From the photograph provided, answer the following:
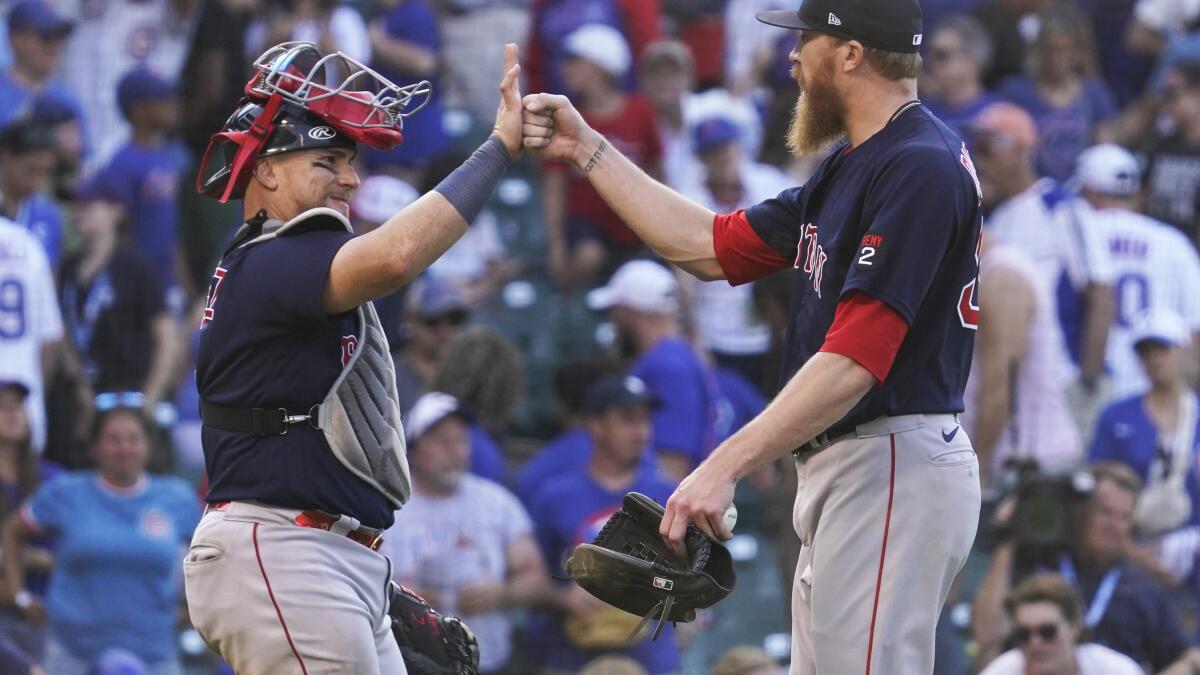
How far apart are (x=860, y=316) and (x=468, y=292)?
5603 mm

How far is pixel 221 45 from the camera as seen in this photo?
9656 millimetres

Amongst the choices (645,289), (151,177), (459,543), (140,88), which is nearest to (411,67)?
(140,88)

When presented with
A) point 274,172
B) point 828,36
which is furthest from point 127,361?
point 828,36

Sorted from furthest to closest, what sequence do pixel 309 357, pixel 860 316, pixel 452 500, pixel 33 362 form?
pixel 33 362, pixel 452 500, pixel 309 357, pixel 860 316

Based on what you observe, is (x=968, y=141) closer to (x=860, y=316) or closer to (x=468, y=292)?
(x=468, y=292)

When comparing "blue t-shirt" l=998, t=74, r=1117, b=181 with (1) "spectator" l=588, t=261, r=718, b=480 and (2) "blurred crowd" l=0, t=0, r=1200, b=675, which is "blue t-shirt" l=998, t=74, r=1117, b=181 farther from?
(1) "spectator" l=588, t=261, r=718, b=480

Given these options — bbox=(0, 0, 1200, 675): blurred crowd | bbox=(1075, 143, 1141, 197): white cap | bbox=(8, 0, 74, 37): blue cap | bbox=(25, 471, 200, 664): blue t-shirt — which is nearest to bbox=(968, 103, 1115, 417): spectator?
bbox=(0, 0, 1200, 675): blurred crowd

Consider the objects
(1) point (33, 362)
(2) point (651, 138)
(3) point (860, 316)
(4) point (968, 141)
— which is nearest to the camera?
(3) point (860, 316)

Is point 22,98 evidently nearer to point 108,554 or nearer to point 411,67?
point 411,67

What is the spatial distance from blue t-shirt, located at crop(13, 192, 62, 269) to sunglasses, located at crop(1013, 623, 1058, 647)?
4.67 metres

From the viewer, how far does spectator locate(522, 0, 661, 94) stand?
30.8ft

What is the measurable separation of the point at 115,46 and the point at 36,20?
0.56 m

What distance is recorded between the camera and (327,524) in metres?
4.07

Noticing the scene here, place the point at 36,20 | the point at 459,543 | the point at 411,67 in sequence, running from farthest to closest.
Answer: the point at 411,67 → the point at 36,20 → the point at 459,543
